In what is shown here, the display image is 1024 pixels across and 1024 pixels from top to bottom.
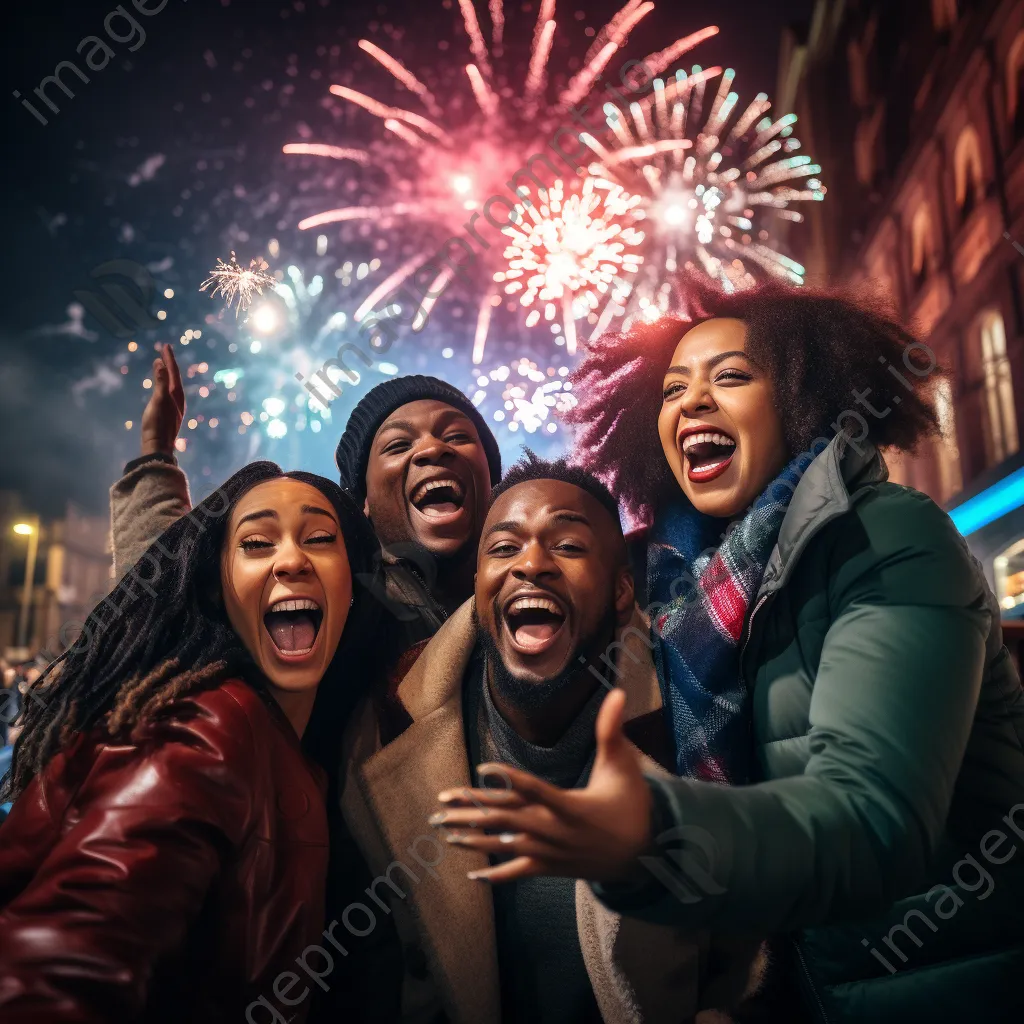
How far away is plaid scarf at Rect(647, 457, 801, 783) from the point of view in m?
2.44

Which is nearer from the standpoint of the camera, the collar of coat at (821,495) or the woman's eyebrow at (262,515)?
the collar of coat at (821,495)

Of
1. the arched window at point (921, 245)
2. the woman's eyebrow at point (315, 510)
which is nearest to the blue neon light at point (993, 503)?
the arched window at point (921, 245)

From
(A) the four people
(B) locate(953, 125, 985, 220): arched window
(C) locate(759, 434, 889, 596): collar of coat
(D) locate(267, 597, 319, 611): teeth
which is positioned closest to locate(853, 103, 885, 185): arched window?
(B) locate(953, 125, 985, 220): arched window

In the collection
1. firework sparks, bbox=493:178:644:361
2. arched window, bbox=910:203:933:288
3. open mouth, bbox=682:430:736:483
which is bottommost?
open mouth, bbox=682:430:736:483

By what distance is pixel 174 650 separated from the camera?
2.88 m

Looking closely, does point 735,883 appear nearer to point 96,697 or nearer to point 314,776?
point 314,776

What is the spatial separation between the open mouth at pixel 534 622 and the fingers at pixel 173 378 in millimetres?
2235

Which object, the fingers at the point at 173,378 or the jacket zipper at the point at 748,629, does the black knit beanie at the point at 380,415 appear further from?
the jacket zipper at the point at 748,629

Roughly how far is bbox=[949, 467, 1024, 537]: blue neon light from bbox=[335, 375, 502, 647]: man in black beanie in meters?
8.67

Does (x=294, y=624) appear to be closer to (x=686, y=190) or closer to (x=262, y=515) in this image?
(x=262, y=515)

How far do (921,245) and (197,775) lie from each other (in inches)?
779

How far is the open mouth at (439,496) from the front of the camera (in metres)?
3.89

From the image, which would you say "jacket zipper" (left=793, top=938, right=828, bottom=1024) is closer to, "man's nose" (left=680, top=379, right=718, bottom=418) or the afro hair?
the afro hair

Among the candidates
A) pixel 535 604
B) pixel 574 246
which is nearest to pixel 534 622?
pixel 535 604
